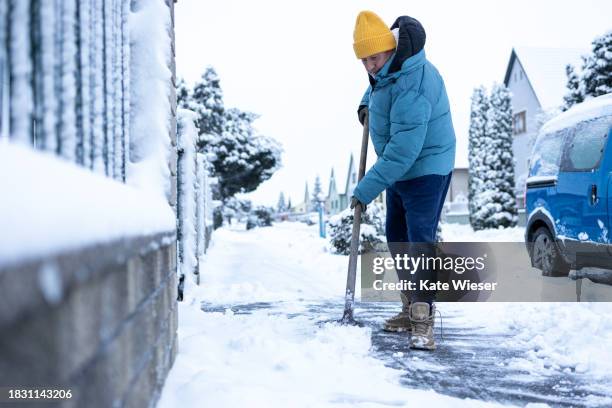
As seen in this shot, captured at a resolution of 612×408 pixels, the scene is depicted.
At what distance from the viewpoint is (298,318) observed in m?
4.09

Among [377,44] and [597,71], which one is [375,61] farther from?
[597,71]

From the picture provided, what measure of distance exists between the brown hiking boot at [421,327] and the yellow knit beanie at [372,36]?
158 cm

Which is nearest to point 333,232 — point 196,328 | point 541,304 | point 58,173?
point 541,304

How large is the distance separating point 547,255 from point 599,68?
1060 cm

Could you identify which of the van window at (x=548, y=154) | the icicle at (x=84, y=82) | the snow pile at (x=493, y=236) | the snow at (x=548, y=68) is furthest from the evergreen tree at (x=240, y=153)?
the icicle at (x=84, y=82)

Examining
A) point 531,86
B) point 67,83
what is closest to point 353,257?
point 67,83

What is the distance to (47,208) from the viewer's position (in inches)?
30.4

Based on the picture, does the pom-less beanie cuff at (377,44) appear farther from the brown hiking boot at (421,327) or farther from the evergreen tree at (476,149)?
the evergreen tree at (476,149)

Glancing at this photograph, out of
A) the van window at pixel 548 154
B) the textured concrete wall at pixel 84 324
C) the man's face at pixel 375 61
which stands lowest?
the textured concrete wall at pixel 84 324

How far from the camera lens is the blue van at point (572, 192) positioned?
204 inches

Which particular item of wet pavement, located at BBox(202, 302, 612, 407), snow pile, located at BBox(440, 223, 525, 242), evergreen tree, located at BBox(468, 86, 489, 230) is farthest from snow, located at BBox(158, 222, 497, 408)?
evergreen tree, located at BBox(468, 86, 489, 230)

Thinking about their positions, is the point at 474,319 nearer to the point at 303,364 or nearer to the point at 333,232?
the point at 303,364

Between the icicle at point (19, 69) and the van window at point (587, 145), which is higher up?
the van window at point (587, 145)

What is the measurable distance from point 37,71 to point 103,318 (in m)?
0.59
